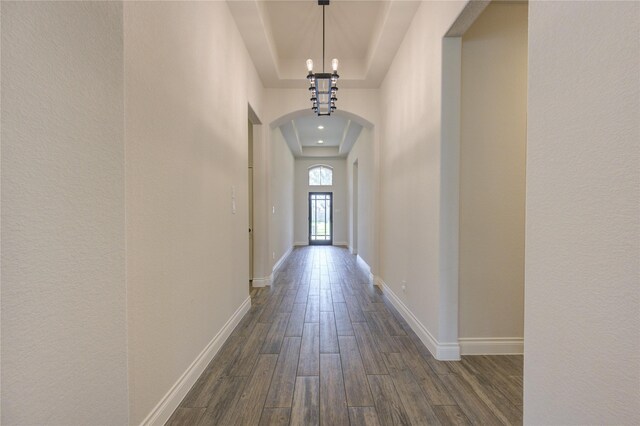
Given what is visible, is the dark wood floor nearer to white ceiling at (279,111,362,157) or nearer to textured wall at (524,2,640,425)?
textured wall at (524,2,640,425)

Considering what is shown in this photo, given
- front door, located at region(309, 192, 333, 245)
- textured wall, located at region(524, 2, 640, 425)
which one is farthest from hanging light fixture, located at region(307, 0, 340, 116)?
front door, located at region(309, 192, 333, 245)

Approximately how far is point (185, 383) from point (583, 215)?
7.64ft

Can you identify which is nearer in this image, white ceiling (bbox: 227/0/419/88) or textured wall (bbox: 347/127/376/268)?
white ceiling (bbox: 227/0/419/88)

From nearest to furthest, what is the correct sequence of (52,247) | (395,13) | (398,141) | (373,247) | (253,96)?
(52,247), (395,13), (398,141), (253,96), (373,247)

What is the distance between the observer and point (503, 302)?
257 centimetres

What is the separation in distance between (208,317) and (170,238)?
37.5 inches

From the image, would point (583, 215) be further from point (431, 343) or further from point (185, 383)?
point (185, 383)

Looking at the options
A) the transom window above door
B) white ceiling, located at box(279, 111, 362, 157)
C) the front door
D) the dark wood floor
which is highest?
white ceiling, located at box(279, 111, 362, 157)

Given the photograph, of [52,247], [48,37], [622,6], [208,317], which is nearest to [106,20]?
[48,37]

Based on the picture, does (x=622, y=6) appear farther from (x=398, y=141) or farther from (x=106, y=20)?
(x=398, y=141)

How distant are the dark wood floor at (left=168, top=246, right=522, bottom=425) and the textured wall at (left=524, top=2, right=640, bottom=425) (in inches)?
25.1

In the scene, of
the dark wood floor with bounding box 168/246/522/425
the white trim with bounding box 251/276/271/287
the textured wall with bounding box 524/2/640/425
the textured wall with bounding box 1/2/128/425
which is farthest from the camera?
the white trim with bounding box 251/276/271/287

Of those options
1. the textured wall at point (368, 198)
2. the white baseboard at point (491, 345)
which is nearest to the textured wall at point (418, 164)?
the white baseboard at point (491, 345)

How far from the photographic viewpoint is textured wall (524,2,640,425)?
954 mm
